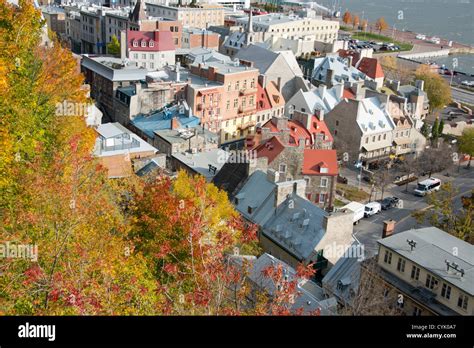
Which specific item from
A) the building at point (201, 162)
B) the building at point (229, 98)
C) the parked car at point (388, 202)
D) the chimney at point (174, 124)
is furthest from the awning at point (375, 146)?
the chimney at point (174, 124)

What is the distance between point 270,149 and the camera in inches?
1399

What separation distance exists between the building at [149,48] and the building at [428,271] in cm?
3704

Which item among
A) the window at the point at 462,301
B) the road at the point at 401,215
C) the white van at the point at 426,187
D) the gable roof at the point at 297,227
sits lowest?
the road at the point at 401,215

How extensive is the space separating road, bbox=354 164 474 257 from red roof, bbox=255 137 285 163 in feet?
24.6

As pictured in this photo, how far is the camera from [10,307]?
12289mm

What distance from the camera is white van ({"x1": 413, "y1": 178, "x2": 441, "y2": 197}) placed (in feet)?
144

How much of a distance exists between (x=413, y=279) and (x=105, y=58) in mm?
40760

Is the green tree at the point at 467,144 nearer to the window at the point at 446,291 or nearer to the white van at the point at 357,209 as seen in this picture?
the white van at the point at 357,209

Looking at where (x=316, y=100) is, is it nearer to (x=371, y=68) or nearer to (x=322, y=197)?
(x=322, y=197)

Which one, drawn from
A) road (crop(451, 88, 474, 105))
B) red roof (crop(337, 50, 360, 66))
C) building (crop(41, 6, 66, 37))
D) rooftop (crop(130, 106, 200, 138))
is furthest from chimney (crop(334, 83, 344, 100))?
building (crop(41, 6, 66, 37))

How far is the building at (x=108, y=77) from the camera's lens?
47.7 m

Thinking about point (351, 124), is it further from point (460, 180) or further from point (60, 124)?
point (60, 124)

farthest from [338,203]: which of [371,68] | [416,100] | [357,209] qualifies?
[371,68]

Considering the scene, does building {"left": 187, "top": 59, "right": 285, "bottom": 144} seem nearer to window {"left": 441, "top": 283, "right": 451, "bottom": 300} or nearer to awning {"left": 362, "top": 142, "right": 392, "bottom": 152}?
awning {"left": 362, "top": 142, "right": 392, "bottom": 152}
